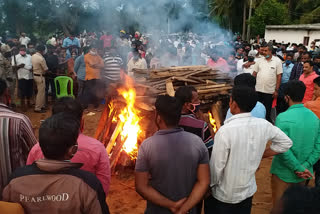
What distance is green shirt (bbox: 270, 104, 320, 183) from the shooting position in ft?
11.2

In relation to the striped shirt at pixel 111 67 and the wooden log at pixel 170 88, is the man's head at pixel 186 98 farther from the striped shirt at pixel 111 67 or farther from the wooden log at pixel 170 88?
the striped shirt at pixel 111 67

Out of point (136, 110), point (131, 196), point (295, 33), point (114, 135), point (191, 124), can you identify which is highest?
point (295, 33)

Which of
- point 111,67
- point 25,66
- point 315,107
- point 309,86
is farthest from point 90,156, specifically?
point 25,66

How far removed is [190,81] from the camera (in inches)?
233

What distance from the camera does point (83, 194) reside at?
1.92 metres

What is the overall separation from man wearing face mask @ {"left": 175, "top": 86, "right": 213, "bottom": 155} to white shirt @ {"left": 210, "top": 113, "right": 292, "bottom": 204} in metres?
0.56

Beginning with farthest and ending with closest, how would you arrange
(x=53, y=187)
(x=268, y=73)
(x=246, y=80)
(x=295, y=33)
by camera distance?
(x=295, y=33) → (x=268, y=73) → (x=246, y=80) → (x=53, y=187)

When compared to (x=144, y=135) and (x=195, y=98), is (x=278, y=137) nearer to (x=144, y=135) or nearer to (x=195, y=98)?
(x=195, y=98)

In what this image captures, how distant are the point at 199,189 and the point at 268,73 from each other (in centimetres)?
521

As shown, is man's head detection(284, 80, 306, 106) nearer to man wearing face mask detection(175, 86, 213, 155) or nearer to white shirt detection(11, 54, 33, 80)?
man wearing face mask detection(175, 86, 213, 155)

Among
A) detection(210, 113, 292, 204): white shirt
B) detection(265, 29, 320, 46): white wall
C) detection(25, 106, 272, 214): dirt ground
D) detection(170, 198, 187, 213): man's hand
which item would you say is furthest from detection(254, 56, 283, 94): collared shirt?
detection(265, 29, 320, 46): white wall

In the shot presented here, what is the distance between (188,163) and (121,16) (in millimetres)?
22362

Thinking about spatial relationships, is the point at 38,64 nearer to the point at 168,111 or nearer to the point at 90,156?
the point at 90,156

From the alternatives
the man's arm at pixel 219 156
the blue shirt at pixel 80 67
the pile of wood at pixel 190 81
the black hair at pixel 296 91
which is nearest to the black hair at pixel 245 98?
the man's arm at pixel 219 156
